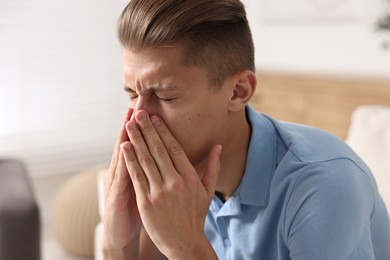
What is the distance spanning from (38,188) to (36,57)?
0.81 metres

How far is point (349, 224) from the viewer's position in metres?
1.01

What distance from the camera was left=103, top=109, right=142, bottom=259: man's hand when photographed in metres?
1.22

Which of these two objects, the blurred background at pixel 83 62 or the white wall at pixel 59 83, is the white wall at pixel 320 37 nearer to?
the blurred background at pixel 83 62

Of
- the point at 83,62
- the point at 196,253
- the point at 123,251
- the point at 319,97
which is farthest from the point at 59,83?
the point at 196,253

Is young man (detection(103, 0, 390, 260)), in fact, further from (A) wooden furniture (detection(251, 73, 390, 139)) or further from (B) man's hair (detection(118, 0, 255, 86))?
(A) wooden furniture (detection(251, 73, 390, 139))

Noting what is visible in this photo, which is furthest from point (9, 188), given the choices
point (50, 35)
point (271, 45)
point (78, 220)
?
point (271, 45)

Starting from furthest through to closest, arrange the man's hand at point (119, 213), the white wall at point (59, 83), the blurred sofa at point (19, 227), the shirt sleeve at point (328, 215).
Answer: the white wall at point (59, 83) → the blurred sofa at point (19, 227) → the man's hand at point (119, 213) → the shirt sleeve at point (328, 215)

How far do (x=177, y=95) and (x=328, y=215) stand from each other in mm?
398

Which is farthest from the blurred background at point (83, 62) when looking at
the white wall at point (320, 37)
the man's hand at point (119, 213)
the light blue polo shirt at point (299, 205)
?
the man's hand at point (119, 213)

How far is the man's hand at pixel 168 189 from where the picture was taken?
43.1 inches

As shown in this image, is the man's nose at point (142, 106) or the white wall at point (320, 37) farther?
the white wall at point (320, 37)

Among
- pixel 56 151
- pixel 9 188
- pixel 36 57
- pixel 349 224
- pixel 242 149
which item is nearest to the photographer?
pixel 349 224

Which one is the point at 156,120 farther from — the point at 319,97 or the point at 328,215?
the point at 319,97

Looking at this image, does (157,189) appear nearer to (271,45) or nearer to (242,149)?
(242,149)
